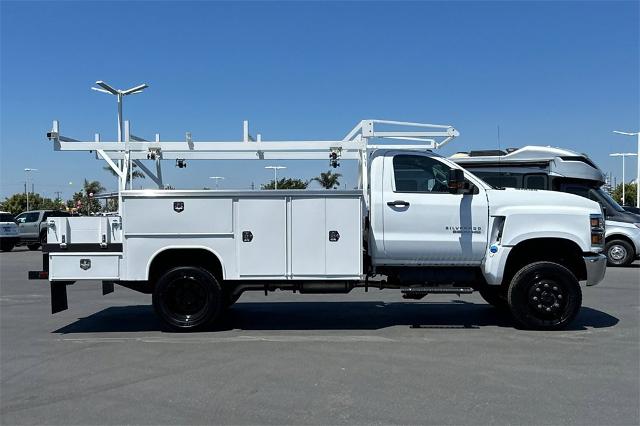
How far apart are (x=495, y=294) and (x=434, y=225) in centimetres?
185

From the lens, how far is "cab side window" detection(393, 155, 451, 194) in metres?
7.61

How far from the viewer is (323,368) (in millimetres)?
5867

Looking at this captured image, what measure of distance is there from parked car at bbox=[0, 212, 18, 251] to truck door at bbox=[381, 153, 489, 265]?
24.6 m

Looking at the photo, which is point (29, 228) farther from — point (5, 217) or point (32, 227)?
point (5, 217)

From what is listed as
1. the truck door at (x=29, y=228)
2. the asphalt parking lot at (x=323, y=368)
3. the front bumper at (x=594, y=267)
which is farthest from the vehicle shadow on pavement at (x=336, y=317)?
the truck door at (x=29, y=228)

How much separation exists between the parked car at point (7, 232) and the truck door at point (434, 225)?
2457 centimetres

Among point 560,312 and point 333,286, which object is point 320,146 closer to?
point 333,286

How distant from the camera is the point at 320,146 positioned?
25.8ft

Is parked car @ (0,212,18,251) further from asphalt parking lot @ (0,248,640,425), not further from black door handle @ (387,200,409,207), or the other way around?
black door handle @ (387,200,409,207)

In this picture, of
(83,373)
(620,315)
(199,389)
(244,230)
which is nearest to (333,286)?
(244,230)

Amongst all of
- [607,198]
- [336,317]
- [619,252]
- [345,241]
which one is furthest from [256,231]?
[619,252]

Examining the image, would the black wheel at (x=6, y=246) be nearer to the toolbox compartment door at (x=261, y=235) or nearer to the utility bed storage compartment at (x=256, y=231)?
the utility bed storage compartment at (x=256, y=231)

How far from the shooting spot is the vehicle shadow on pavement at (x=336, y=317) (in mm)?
7974

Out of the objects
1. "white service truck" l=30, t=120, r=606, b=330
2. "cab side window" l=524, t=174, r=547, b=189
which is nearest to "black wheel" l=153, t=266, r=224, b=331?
"white service truck" l=30, t=120, r=606, b=330
